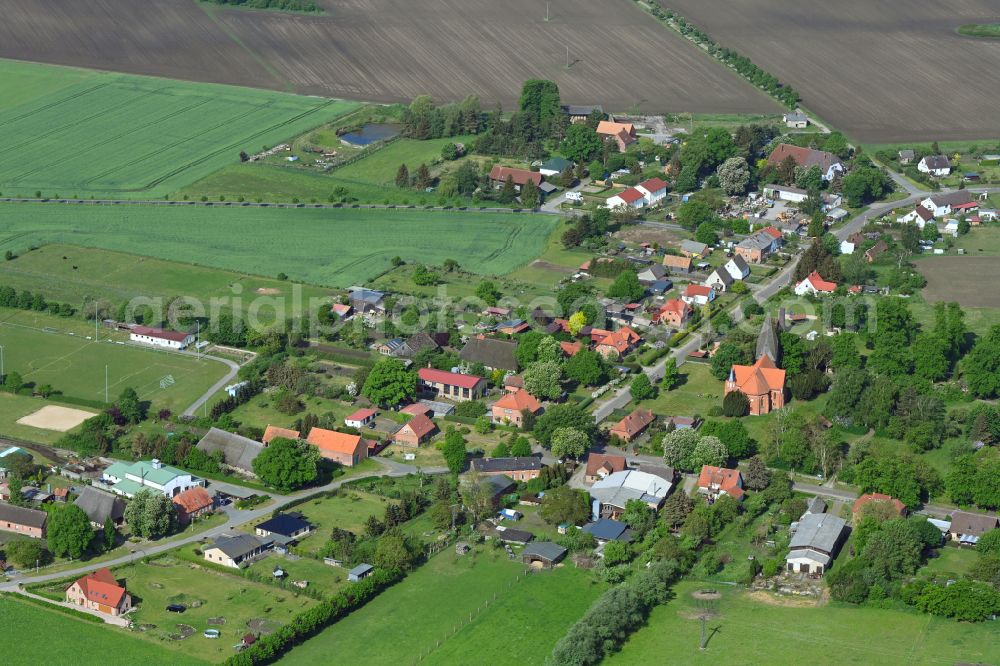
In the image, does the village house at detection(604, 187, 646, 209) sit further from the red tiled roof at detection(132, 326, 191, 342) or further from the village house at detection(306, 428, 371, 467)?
the village house at detection(306, 428, 371, 467)

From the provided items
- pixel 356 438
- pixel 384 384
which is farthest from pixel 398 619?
pixel 384 384

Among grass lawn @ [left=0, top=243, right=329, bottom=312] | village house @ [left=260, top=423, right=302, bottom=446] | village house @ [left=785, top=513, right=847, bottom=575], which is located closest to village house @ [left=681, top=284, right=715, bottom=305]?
grass lawn @ [left=0, top=243, right=329, bottom=312]

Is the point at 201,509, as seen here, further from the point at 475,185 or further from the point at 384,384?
the point at 475,185

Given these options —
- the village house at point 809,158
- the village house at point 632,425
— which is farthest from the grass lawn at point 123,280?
the village house at point 809,158

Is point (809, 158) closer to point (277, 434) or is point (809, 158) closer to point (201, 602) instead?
point (277, 434)

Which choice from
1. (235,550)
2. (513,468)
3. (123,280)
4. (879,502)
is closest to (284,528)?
(235,550)

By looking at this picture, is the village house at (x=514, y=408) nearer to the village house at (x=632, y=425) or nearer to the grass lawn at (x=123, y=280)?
the village house at (x=632, y=425)
